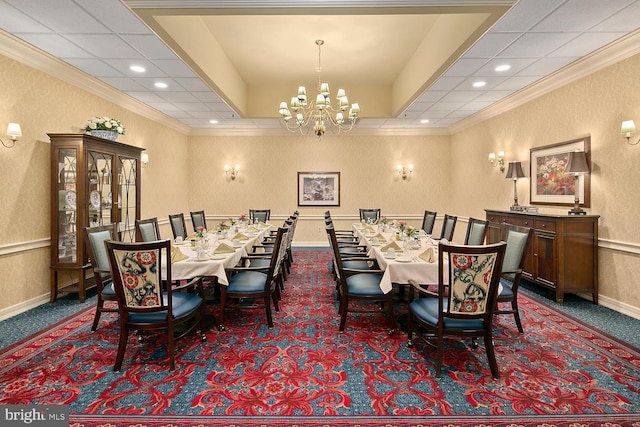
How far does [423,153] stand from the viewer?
895 cm

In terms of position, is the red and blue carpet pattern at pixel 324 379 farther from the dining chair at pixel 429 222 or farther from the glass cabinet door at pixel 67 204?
the dining chair at pixel 429 222

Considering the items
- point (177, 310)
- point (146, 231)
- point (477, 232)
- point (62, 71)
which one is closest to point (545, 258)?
point (477, 232)

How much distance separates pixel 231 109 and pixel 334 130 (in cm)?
292

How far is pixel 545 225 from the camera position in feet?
14.7

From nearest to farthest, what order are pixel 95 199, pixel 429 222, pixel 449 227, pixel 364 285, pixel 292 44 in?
pixel 364 285 < pixel 95 199 < pixel 449 227 < pixel 292 44 < pixel 429 222

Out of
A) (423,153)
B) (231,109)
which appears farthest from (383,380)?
(423,153)

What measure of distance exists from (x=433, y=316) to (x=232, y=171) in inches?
293

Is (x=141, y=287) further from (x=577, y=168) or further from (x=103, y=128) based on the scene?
(x=577, y=168)

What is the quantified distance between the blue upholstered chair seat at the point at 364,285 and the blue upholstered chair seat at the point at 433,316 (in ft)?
1.65

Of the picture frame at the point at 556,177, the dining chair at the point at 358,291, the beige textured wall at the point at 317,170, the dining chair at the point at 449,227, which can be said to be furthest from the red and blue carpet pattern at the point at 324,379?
the beige textured wall at the point at 317,170

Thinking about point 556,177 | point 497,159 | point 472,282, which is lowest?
point 472,282

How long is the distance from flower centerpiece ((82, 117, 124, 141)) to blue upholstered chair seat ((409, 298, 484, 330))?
190 inches

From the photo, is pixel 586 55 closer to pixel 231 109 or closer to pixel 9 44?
pixel 231 109

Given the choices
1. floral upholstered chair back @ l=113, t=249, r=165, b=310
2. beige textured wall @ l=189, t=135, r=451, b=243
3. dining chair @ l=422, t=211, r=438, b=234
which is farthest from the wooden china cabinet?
dining chair @ l=422, t=211, r=438, b=234
